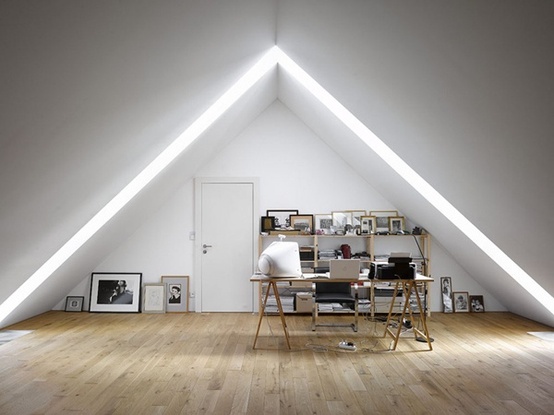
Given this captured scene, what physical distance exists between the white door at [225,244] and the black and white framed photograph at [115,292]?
916 millimetres

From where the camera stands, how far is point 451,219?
5.69 metres

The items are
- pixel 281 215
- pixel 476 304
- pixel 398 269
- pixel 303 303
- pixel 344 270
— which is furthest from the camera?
pixel 281 215

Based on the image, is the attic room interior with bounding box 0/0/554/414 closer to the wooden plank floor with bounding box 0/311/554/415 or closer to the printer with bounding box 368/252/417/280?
the wooden plank floor with bounding box 0/311/554/415

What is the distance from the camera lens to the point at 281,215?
7305 millimetres

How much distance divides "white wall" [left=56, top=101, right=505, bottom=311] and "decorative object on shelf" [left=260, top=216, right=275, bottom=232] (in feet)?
0.58

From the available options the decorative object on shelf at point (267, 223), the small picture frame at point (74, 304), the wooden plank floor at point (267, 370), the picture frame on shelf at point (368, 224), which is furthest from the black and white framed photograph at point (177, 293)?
the picture frame on shelf at point (368, 224)

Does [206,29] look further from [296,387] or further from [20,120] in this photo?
→ [296,387]

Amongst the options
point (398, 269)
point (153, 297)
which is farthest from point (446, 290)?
point (153, 297)

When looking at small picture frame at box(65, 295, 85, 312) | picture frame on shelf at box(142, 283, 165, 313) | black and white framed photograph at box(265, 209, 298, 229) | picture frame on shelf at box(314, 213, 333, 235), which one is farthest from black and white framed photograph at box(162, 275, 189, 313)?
picture frame on shelf at box(314, 213, 333, 235)

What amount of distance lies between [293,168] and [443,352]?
3448 mm

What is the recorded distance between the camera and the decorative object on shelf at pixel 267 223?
7.16 metres

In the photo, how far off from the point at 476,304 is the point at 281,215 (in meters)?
3.11

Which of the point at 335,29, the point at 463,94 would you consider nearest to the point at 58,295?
the point at 335,29

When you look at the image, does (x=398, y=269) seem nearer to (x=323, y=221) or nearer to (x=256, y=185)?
(x=323, y=221)
